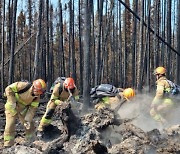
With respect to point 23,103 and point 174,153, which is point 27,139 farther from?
point 174,153

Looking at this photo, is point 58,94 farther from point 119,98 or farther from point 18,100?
point 119,98

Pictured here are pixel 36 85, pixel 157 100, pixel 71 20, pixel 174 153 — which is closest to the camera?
pixel 174 153

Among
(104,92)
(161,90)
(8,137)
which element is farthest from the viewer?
(104,92)

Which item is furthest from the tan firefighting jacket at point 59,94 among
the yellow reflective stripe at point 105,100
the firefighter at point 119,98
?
the yellow reflective stripe at point 105,100

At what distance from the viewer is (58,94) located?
9258 millimetres

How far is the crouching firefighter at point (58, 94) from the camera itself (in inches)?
357

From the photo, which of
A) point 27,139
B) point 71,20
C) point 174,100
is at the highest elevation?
point 71,20

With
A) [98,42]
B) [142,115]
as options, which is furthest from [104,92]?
[98,42]

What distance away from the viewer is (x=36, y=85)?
8.33 m

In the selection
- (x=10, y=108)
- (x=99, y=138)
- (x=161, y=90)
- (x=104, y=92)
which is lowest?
(x=99, y=138)

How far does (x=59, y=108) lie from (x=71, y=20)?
24.8m

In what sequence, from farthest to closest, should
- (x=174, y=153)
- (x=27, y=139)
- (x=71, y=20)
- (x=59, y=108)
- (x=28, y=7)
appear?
(x=28, y=7)
(x=71, y=20)
(x=27, y=139)
(x=59, y=108)
(x=174, y=153)

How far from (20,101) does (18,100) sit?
5 centimetres

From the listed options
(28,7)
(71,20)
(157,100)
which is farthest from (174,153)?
(28,7)
